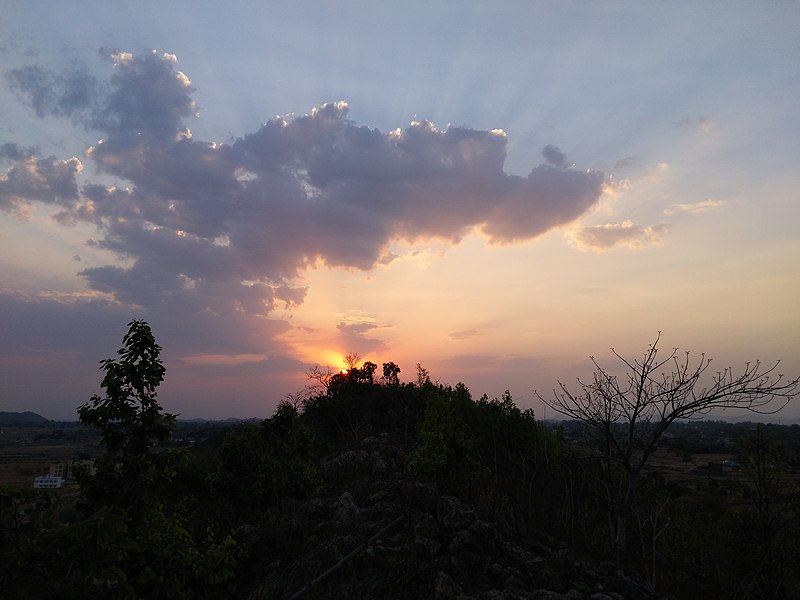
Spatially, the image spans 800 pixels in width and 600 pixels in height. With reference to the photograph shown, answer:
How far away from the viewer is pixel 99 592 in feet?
18.9

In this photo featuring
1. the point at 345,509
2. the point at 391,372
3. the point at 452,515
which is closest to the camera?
the point at 452,515

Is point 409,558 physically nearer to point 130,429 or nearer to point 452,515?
point 452,515

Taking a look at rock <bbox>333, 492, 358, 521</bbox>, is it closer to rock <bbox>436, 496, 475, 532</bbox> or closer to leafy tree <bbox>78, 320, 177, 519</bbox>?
rock <bbox>436, 496, 475, 532</bbox>

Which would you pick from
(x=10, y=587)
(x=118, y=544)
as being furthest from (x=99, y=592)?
(x=10, y=587)

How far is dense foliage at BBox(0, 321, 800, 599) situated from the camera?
5.65m

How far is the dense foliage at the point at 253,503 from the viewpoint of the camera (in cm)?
565

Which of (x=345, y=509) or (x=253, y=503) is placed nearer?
(x=345, y=509)

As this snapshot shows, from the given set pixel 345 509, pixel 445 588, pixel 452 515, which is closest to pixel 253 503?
pixel 345 509

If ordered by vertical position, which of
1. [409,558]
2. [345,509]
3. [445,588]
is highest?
[345,509]

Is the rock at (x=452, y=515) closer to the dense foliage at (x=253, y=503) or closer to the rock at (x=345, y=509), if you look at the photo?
the dense foliage at (x=253, y=503)

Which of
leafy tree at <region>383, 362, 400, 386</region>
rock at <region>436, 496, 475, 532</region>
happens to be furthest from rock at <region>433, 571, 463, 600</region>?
leafy tree at <region>383, 362, 400, 386</region>

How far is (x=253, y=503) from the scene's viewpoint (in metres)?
15.2

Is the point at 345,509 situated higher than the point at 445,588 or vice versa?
the point at 345,509

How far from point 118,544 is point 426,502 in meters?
8.34
